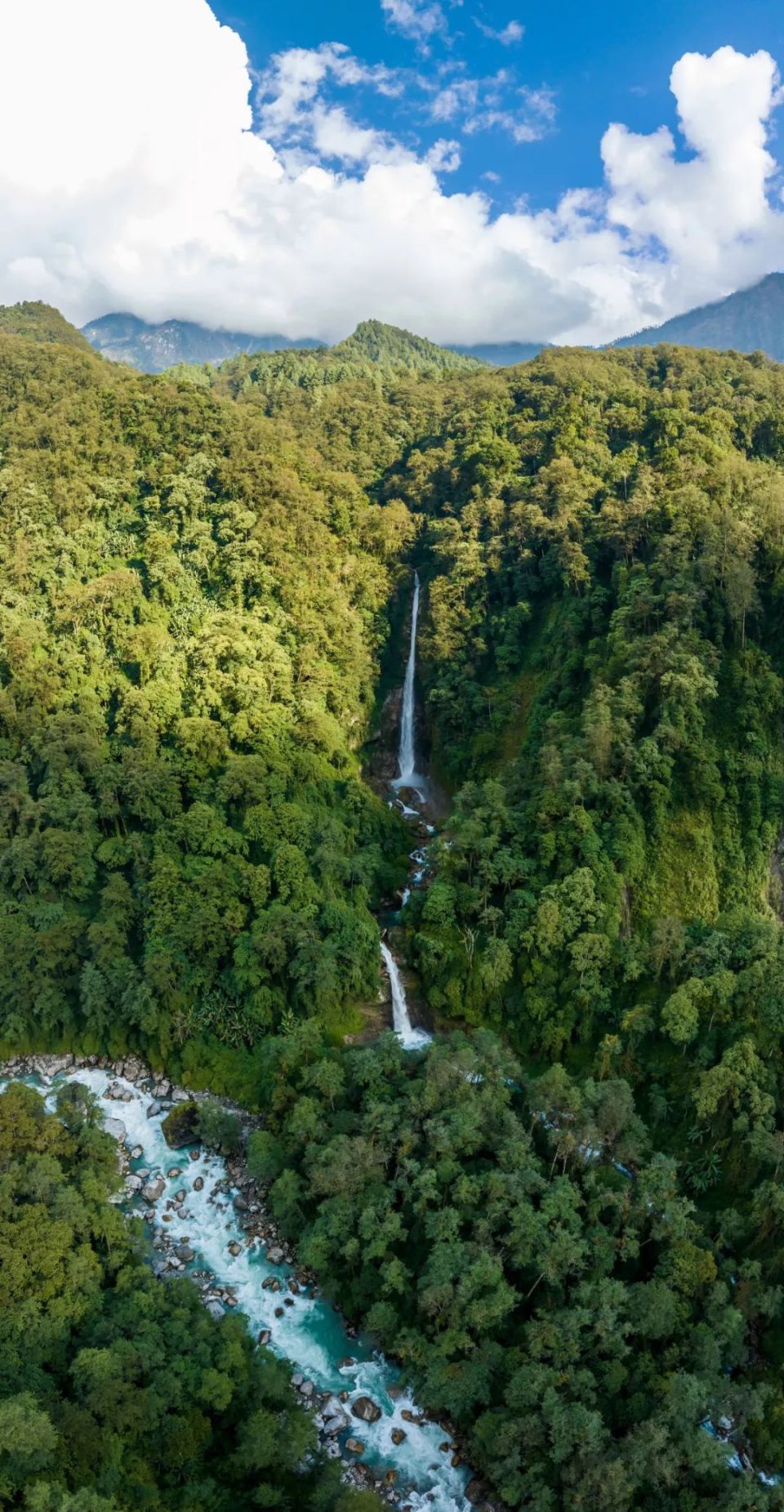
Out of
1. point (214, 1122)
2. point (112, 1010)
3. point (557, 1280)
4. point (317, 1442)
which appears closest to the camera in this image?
point (317, 1442)

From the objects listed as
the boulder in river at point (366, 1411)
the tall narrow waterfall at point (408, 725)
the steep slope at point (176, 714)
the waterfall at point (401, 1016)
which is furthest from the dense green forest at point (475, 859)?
the boulder in river at point (366, 1411)

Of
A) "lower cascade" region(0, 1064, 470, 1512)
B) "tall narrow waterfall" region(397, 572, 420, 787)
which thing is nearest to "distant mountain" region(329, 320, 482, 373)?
"tall narrow waterfall" region(397, 572, 420, 787)

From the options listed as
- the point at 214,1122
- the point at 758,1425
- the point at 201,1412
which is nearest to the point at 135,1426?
the point at 201,1412

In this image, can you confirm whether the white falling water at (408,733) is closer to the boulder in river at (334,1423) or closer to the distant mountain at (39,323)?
the boulder in river at (334,1423)

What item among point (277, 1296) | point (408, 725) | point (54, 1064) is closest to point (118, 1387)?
point (277, 1296)

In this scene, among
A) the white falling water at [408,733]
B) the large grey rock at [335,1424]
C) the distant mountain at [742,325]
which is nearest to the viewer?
the large grey rock at [335,1424]

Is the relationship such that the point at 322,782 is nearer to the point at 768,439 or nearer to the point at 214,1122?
the point at 214,1122
